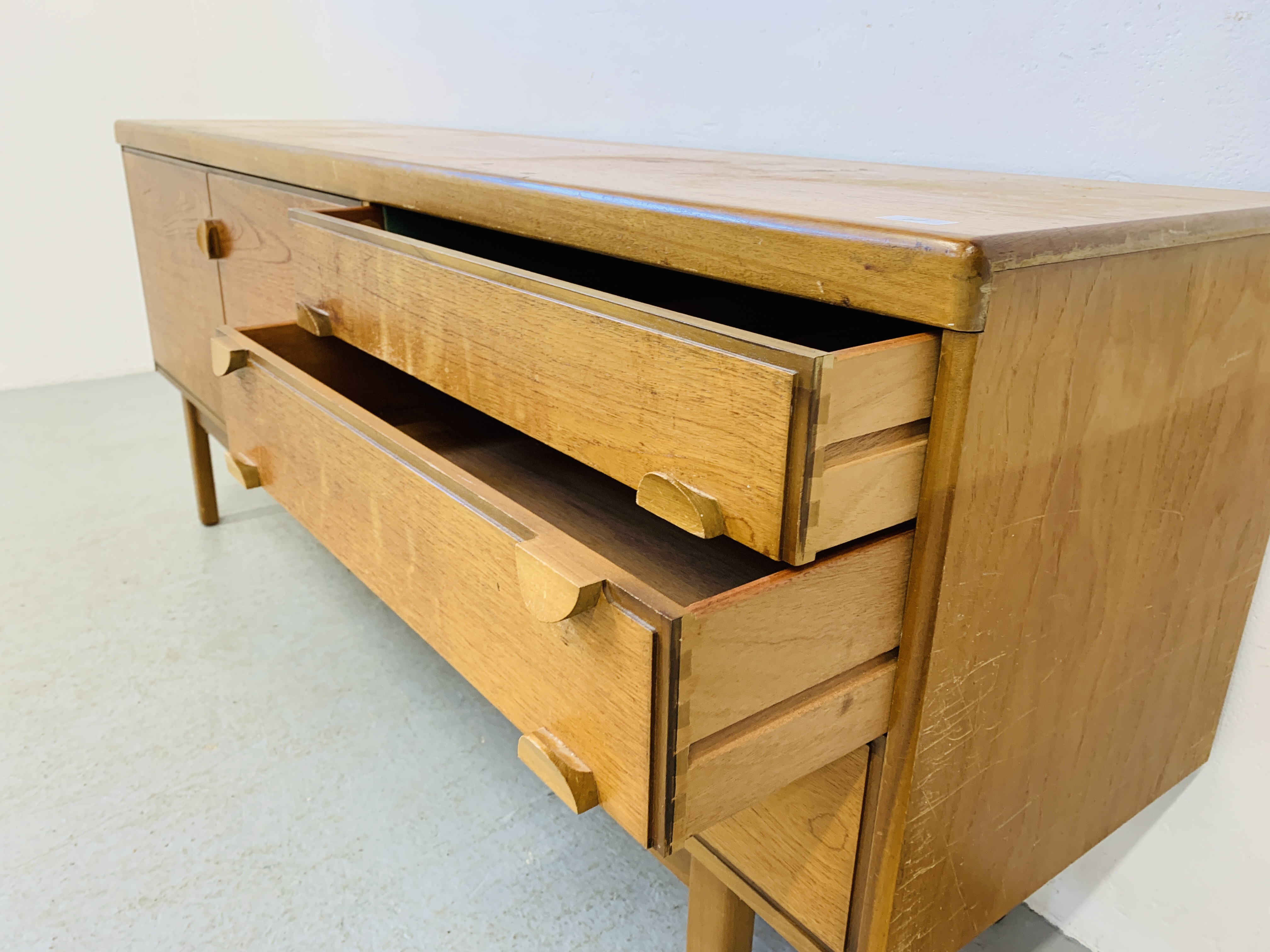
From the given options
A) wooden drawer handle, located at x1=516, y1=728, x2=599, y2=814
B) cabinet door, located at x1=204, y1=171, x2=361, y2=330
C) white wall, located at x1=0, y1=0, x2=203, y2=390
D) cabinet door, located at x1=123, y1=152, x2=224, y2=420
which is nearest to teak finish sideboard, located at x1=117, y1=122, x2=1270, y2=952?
wooden drawer handle, located at x1=516, y1=728, x2=599, y2=814

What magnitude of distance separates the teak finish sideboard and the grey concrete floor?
0.24m

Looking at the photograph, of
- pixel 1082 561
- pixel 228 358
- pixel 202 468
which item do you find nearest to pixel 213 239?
pixel 228 358

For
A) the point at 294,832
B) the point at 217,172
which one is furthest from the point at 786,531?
the point at 217,172

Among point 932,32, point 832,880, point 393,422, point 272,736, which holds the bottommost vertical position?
point 272,736

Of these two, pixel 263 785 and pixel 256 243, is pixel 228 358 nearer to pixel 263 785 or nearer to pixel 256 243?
pixel 256 243

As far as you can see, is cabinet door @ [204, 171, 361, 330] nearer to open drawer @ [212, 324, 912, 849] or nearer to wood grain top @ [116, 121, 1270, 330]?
wood grain top @ [116, 121, 1270, 330]

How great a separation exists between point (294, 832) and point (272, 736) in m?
0.18

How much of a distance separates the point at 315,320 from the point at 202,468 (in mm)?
935

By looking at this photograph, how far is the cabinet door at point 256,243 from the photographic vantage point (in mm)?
997

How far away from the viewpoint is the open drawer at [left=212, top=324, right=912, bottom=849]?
16.8 inches

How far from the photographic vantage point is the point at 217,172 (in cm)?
116

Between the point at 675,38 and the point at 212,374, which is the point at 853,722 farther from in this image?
the point at 212,374

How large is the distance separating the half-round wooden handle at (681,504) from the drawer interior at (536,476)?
13cm

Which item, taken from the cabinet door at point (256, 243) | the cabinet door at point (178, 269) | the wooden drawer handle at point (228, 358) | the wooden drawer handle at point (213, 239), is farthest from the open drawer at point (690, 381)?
the cabinet door at point (178, 269)
